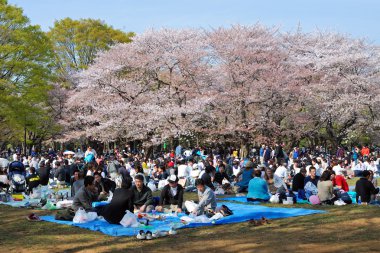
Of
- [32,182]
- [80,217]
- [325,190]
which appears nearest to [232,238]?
[80,217]

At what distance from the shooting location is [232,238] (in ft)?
26.8

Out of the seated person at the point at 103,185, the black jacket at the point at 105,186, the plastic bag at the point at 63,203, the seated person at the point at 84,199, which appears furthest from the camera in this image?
the black jacket at the point at 105,186

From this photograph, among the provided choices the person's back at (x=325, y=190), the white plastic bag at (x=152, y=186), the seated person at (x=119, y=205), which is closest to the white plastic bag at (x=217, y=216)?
the seated person at (x=119, y=205)

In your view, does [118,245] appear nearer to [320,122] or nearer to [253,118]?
[253,118]

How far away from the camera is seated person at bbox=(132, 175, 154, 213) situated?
1076cm

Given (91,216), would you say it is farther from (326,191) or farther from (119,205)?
(326,191)

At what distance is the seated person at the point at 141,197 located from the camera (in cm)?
1076

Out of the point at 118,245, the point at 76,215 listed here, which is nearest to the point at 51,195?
the point at 76,215

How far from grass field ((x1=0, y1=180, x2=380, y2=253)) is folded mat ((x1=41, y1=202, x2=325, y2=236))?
25cm

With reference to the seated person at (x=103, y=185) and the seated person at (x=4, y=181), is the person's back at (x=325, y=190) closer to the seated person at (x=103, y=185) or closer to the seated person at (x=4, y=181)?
the seated person at (x=103, y=185)

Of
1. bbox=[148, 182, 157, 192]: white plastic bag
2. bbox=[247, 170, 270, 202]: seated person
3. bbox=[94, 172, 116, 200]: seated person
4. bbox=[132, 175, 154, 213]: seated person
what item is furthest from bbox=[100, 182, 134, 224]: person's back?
bbox=[148, 182, 157, 192]: white plastic bag

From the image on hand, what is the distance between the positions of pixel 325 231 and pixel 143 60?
85.6ft

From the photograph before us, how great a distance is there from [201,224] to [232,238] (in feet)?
4.87

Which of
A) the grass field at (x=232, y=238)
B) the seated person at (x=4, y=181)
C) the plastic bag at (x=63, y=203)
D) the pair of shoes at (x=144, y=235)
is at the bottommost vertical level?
the grass field at (x=232, y=238)
